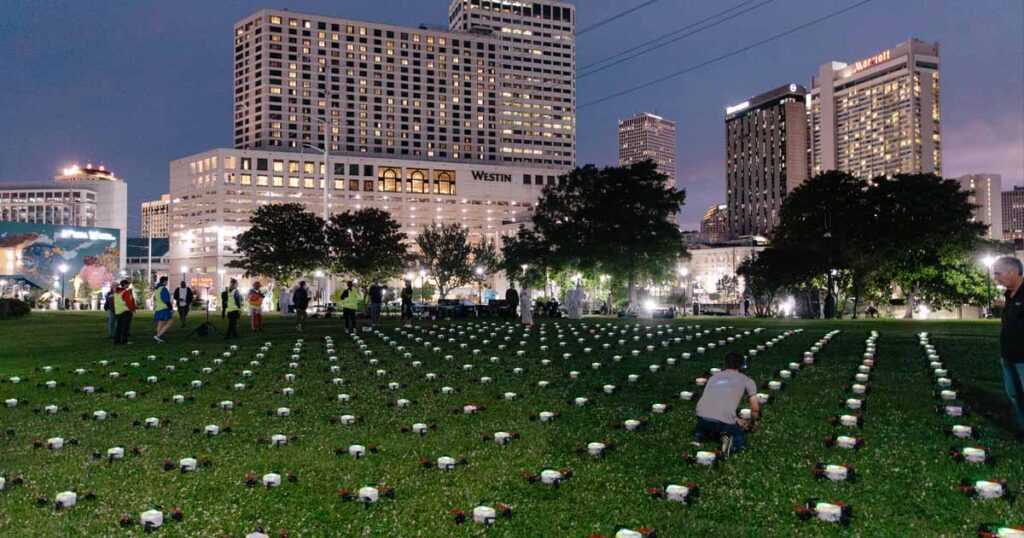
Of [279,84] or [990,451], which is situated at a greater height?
[279,84]

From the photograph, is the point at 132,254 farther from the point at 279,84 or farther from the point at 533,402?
the point at 533,402

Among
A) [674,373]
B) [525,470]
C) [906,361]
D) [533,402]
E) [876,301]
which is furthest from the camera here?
[876,301]

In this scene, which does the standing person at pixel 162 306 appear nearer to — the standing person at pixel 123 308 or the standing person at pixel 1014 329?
the standing person at pixel 123 308

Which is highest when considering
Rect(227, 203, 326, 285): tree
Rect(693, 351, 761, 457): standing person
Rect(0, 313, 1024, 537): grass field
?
Rect(227, 203, 326, 285): tree

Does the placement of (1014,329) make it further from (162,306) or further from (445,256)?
(445,256)

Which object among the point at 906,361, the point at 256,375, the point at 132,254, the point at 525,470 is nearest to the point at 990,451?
the point at 525,470

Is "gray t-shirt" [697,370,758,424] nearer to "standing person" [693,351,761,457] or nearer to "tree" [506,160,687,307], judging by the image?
"standing person" [693,351,761,457]

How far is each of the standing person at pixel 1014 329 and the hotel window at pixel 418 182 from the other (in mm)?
175302

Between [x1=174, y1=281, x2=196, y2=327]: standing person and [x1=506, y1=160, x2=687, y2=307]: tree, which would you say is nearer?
[x1=174, y1=281, x2=196, y2=327]: standing person

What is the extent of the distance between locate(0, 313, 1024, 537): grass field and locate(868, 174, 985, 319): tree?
127ft

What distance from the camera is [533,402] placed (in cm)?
1065

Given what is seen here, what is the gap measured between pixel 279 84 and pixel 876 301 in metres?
173

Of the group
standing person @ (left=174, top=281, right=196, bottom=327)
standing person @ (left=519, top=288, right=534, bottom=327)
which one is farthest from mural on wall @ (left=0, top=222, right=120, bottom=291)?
standing person @ (left=519, top=288, right=534, bottom=327)

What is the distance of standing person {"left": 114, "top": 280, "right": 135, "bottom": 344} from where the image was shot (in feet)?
71.6
